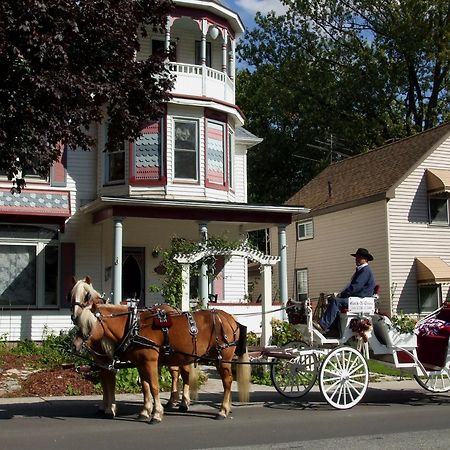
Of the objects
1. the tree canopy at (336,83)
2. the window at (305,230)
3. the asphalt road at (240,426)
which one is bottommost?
the asphalt road at (240,426)

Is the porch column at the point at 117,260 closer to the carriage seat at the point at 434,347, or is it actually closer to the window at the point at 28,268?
the window at the point at 28,268

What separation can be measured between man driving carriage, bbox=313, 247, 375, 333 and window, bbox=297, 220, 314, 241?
17.1 m

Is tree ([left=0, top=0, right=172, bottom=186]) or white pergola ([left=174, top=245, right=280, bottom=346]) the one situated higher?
A: tree ([left=0, top=0, right=172, bottom=186])

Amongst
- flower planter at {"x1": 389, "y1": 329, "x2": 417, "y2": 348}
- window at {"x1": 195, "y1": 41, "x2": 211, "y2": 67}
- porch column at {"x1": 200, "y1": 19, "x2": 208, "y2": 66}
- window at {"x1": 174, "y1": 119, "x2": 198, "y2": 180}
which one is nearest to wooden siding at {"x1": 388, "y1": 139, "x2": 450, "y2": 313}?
window at {"x1": 174, "y1": 119, "x2": 198, "y2": 180}

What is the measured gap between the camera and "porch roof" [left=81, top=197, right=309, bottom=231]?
1912cm

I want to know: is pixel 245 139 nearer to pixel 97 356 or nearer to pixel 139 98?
pixel 139 98

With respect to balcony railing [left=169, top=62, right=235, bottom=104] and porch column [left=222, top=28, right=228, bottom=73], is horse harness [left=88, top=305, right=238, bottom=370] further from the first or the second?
porch column [left=222, top=28, right=228, bottom=73]

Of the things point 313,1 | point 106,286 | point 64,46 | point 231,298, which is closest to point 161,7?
point 64,46

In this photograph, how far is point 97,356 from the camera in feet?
33.0

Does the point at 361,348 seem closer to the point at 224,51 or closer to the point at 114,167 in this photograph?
the point at 114,167

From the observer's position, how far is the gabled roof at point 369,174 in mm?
25812

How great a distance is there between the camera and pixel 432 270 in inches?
971

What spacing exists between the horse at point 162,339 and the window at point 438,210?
16546mm

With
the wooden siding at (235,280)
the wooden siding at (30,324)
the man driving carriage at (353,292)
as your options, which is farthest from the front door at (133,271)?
the man driving carriage at (353,292)
